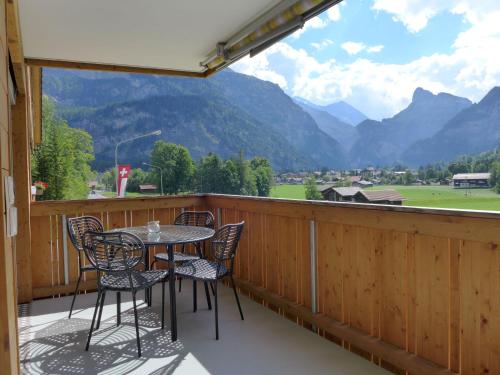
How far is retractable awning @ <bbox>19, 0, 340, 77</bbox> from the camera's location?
2775 mm

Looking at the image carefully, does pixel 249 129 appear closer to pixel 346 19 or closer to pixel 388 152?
pixel 388 152

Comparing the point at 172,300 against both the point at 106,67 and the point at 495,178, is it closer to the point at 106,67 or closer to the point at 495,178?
the point at 106,67

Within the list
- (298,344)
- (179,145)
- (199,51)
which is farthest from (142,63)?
(179,145)

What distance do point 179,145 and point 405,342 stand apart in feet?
132

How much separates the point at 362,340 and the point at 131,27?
2.93 m

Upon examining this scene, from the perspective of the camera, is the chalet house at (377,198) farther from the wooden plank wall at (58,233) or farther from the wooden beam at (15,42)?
the wooden beam at (15,42)

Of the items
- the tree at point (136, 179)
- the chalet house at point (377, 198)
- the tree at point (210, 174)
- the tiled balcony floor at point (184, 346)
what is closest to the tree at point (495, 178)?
the chalet house at point (377, 198)

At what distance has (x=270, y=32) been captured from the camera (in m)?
3.03

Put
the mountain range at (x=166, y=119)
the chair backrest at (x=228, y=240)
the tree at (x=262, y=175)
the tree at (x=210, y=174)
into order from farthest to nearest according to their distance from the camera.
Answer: the mountain range at (x=166, y=119) → the tree at (x=210, y=174) → the tree at (x=262, y=175) → the chair backrest at (x=228, y=240)

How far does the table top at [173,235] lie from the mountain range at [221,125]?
32646 mm

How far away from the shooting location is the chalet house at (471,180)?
21.7 meters

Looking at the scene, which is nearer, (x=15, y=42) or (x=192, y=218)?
(x=15, y=42)

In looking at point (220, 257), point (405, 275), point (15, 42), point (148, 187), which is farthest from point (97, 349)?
point (148, 187)

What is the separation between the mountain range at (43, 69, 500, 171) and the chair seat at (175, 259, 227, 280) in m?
32.8
